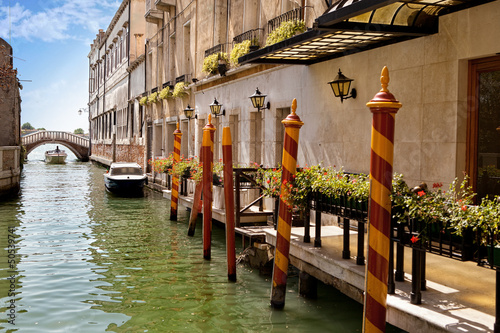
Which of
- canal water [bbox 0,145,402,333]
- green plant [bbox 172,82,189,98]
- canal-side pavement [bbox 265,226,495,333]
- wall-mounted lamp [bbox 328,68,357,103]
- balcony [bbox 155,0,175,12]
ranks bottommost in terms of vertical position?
canal water [bbox 0,145,402,333]

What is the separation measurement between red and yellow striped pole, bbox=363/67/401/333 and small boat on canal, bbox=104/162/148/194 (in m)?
16.5

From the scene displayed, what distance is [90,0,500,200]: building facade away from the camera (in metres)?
6.53

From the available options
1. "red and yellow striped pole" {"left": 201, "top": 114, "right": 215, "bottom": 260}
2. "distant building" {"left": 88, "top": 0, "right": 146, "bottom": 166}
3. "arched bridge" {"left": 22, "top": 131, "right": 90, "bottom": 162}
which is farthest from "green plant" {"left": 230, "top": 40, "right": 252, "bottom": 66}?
"arched bridge" {"left": 22, "top": 131, "right": 90, "bottom": 162}

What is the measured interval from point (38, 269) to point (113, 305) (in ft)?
8.50

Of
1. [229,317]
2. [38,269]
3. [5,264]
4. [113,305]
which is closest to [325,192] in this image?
[229,317]

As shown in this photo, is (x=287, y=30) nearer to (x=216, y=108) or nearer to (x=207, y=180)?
(x=207, y=180)

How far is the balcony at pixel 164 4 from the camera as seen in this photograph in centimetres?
2095

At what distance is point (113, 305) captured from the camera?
23.1ft

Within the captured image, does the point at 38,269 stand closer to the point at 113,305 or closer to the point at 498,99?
the point at 113,305

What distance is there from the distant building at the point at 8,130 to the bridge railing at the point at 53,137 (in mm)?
32158

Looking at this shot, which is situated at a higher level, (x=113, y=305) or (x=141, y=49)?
(x=141, y=49)

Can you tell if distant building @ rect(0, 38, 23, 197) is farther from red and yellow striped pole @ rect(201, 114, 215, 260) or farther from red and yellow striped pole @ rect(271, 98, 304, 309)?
red and yellow striped pole @ rect(271, 98, 304, 309)

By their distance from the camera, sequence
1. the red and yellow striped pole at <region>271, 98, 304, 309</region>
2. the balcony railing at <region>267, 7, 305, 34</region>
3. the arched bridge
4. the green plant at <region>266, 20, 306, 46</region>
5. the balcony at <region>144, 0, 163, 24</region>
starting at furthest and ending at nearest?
the arched bridge, the balcony at <region>144, 0, 163, 24</region>, the balcony railing at <region>267, 7, 305, 34</region>, the green plant at <region>266, 20, 306, 46</region>, the red and yellow striped pole at <region>271, 98, 304, 309</region>

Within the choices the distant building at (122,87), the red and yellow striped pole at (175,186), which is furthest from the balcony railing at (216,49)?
the distant building at (122,87)
